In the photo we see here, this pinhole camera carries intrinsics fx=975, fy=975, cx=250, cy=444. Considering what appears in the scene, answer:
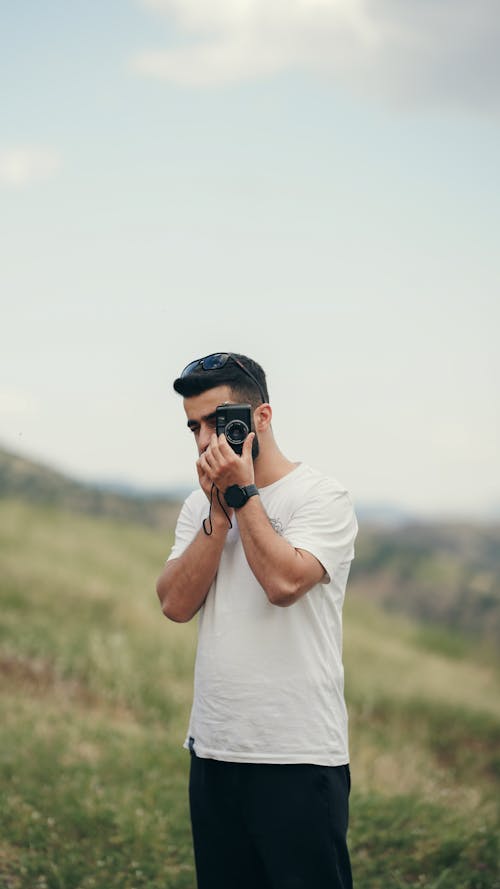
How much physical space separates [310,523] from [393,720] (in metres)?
10.5

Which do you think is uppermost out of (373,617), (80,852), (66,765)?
(373,617)

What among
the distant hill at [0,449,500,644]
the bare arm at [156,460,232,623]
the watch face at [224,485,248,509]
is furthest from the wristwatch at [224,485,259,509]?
the distant hill at [0,449,500,644]

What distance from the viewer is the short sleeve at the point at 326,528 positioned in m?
3.53

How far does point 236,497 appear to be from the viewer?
11.4 feet

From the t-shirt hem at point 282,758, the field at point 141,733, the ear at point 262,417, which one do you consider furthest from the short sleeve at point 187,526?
the field at point 141,733

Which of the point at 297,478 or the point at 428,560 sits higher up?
the point at 428,560

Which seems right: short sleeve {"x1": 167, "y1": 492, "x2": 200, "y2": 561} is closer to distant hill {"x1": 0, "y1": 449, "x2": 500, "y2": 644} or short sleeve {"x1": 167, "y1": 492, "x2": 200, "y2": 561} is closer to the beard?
the beard

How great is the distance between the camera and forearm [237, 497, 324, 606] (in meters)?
3.38

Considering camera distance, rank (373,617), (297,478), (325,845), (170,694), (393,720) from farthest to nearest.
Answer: (373,617) < (393,720) < (170,694) < (297,478) < (325,845)

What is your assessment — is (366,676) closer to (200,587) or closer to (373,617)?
(373,617)

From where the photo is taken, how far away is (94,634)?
44.4 ft

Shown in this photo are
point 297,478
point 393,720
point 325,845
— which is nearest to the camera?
point 325,845

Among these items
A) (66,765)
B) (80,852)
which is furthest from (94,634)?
(80,852)

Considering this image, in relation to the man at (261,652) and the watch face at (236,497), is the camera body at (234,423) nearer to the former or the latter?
the man at (261,652)
